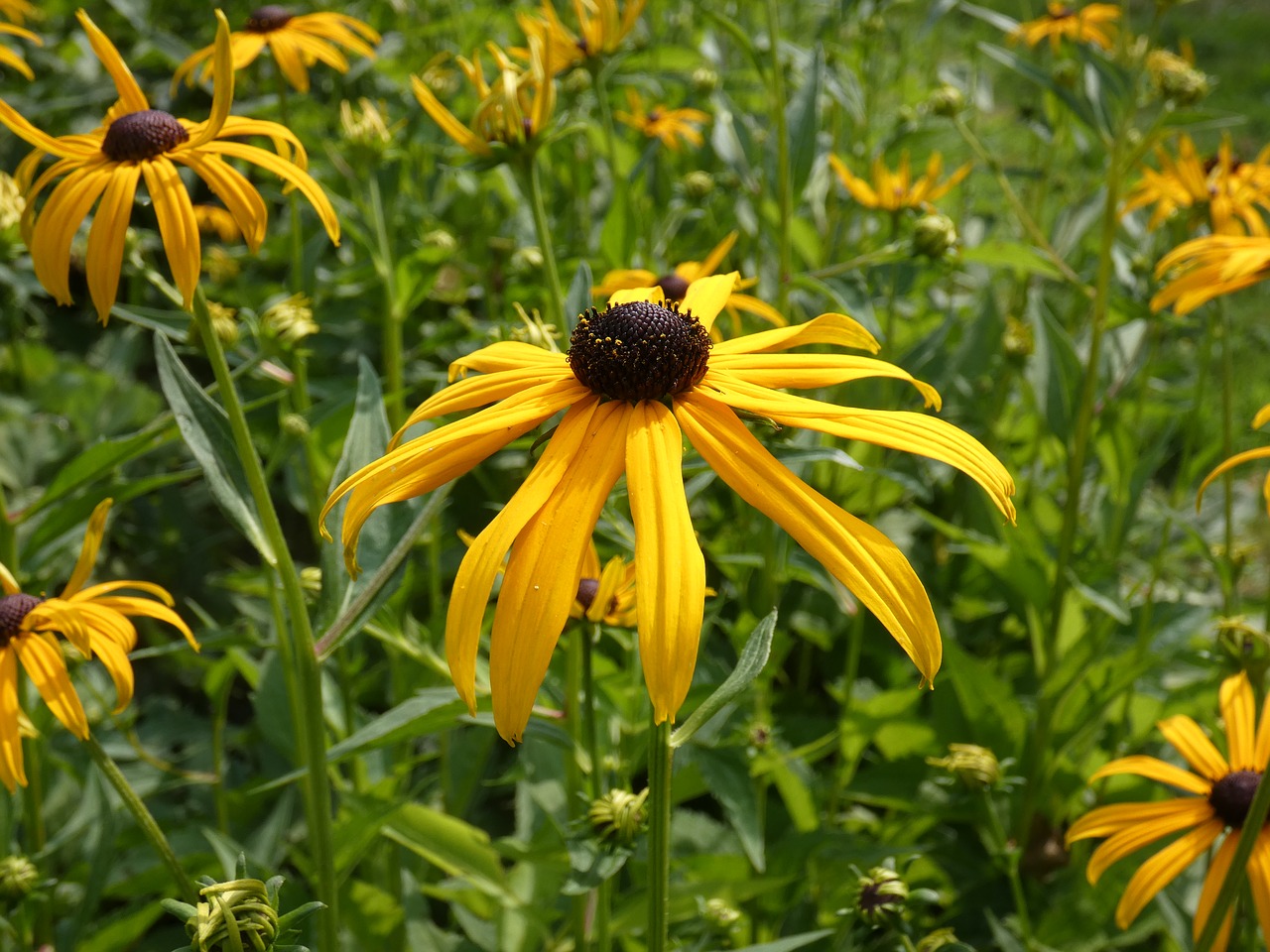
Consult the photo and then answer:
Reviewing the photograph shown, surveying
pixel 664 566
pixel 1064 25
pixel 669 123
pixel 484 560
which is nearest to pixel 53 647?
pixel 484 560

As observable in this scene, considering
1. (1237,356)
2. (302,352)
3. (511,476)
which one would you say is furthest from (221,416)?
(1237,356)

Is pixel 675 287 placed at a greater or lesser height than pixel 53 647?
greater

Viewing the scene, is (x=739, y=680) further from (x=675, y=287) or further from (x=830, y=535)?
(x=675, y=287)

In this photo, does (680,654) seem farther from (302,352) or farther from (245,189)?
(302,352)

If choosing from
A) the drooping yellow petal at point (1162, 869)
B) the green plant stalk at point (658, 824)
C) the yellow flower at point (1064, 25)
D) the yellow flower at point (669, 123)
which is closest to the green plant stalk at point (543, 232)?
the green plant stalk at point (658, 824)

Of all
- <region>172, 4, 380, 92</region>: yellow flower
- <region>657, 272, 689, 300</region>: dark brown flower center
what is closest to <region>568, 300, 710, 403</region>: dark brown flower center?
<region>657, 272, 689, 300</region>: dark brown flower center
